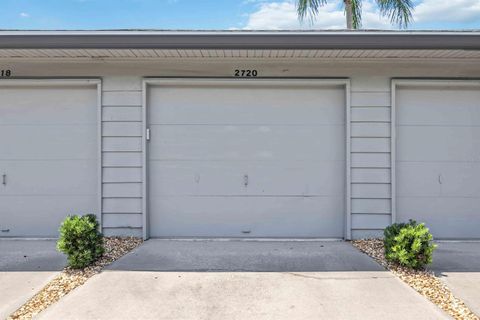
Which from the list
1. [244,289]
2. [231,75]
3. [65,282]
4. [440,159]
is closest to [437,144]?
[440,159]

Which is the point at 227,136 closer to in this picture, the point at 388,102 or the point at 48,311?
the point at 388,102

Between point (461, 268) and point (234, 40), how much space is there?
385cm

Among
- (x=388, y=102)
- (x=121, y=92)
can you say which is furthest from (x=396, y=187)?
(x=121, y=92)

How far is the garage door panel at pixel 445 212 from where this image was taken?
6.09 m

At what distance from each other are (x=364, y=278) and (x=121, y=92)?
4.28 m

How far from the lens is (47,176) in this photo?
6125 millimetres

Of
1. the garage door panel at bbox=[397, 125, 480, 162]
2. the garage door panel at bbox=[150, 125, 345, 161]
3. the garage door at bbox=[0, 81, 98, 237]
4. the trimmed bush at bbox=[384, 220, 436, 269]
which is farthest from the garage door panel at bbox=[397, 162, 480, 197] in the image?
the garage door at bbox=[0, 81, 98, 237]

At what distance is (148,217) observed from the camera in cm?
605

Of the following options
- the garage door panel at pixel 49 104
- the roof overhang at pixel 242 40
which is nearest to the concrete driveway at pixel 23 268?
the garage door panel at pixel 49 104

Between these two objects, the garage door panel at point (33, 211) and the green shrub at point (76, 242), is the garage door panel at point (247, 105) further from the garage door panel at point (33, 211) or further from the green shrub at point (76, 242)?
the green shrub at point (76, 242)

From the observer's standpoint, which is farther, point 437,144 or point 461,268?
point 437,144

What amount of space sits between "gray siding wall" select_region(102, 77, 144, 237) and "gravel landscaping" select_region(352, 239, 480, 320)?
11.5 ft

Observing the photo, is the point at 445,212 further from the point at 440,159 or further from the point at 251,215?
the point at 251,215

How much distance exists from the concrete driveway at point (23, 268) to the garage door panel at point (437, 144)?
5133 millimetres
